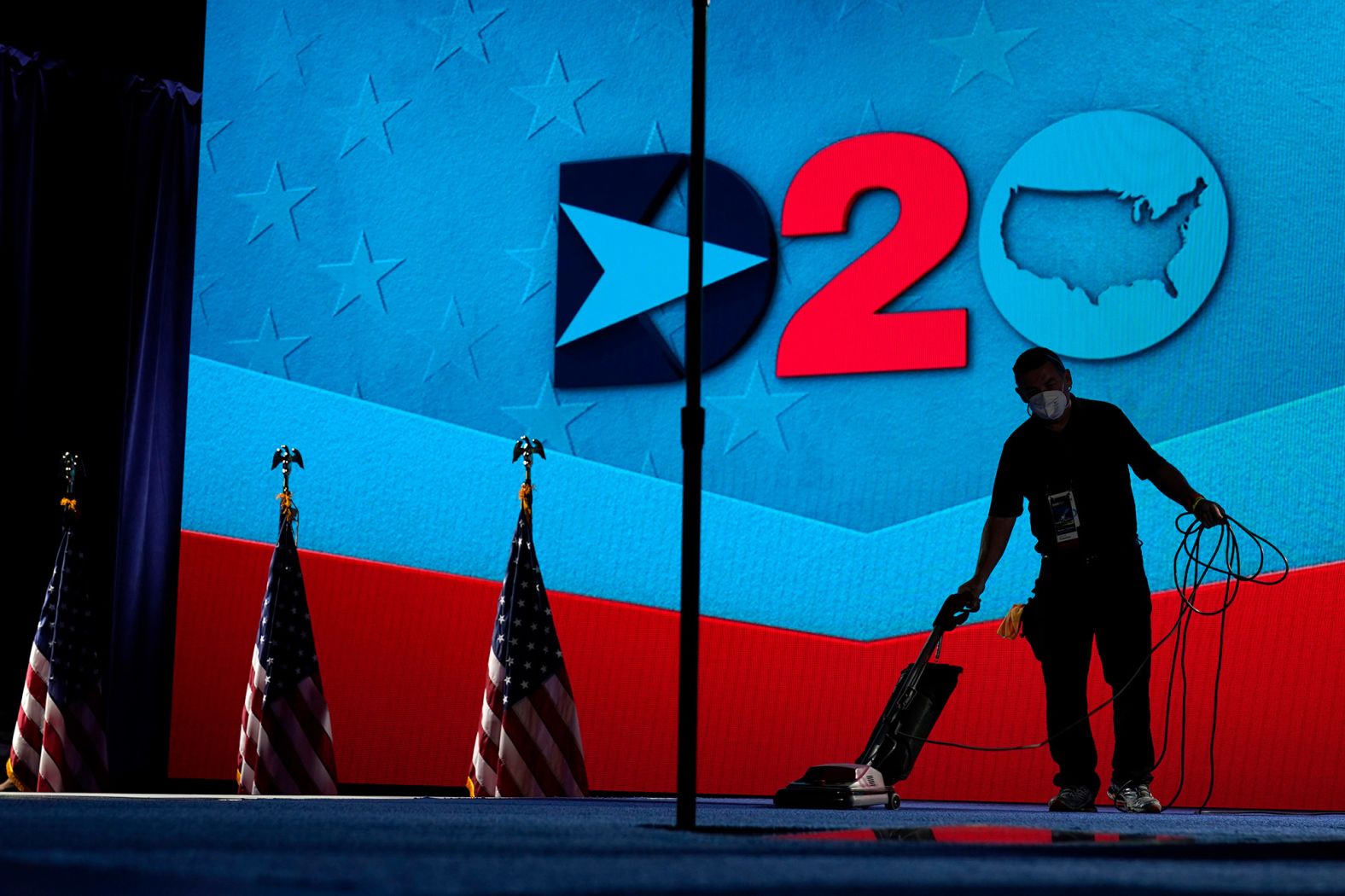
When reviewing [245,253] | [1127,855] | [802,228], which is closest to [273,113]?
[245,253]

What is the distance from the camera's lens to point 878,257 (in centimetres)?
556

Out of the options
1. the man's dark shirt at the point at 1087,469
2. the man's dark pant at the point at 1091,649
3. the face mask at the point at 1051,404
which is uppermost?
the face mask at the point at 1051,404

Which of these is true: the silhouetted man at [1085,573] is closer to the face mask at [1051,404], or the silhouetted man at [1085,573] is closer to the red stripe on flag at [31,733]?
the face mask at [1051,404]

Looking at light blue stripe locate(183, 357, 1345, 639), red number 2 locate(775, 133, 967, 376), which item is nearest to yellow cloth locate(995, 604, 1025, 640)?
light blue stripe locate(183, 357, 1345, 639)

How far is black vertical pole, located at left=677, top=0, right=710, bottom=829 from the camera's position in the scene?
2.31 metres

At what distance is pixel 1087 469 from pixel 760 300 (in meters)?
2.12

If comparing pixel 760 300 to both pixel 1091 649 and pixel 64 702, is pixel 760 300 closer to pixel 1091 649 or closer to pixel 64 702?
pixel 1091 649

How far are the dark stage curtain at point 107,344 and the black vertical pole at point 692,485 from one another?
14.8 ft

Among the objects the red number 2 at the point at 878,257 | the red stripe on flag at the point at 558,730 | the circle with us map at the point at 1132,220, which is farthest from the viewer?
the red number 2 at the point at 878,257

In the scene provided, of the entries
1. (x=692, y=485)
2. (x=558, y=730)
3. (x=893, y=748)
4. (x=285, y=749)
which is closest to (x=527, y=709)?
(x=558, y=730)

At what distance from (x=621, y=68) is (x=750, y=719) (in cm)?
263

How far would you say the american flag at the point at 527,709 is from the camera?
5.00 m

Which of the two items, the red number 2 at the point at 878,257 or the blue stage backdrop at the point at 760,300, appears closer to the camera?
the blue stage backdrop at the point at 760,300

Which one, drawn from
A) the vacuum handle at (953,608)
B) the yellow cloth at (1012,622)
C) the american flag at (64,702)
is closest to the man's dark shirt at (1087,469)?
the yellow cloth at (1012,622)
